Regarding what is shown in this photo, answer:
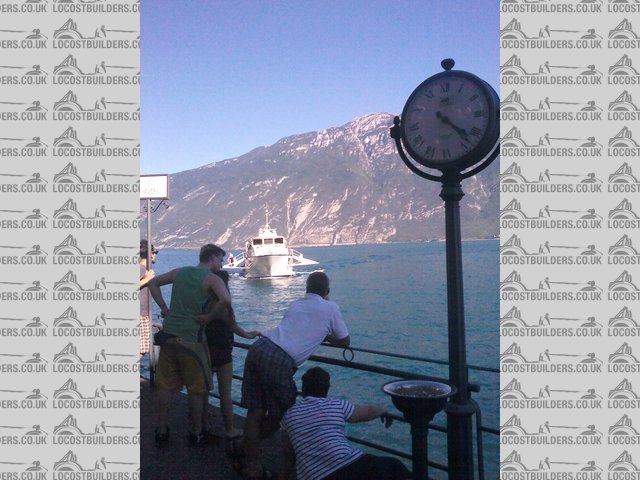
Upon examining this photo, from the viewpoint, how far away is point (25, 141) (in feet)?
14.0

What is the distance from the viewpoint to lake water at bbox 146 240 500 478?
19.3 m

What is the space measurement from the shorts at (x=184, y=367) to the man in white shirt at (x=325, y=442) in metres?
1.54

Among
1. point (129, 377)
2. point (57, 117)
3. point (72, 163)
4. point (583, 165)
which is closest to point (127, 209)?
point (72, 163)

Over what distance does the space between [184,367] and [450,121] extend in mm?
3158

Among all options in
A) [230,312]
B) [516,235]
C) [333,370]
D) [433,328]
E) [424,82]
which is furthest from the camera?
[433,328]

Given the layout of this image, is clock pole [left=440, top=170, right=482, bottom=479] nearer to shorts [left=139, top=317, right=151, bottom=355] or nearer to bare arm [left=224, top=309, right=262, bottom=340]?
bare arm [left=224, top=309, right=262, bottom=340]

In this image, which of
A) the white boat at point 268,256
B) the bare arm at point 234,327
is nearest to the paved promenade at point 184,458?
the bare arm at point 234,327

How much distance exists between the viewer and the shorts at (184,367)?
15.7ft

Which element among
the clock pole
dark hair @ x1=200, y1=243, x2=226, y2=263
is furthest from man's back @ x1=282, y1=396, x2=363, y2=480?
dark hair @ x1=200, y1=243, x2=226, y2=263

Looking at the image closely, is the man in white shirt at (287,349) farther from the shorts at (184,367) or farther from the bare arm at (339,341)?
the shorts at (184,367)

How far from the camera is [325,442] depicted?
324 centimetres

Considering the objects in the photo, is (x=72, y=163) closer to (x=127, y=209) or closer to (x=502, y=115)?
(x=127, y=209)

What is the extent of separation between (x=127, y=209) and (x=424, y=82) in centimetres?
255

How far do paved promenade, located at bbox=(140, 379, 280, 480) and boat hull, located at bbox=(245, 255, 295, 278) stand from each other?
7948cm
